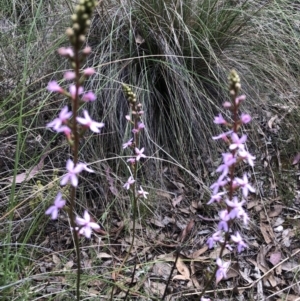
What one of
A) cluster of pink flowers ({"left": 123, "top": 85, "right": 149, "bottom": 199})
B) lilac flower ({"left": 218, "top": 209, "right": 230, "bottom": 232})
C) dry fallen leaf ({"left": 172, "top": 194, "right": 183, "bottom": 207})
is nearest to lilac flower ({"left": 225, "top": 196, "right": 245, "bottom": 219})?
lilac flower ({"left": 218, "top": 209, "right": 230, "bottom": 232})

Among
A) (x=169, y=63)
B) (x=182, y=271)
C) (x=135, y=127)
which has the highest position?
(x=135, y=127)

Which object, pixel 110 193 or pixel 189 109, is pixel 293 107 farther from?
pixel 110 193

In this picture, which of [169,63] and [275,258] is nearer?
[275,258]

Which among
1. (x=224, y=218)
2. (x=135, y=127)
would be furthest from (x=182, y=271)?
(x=224, y=218)

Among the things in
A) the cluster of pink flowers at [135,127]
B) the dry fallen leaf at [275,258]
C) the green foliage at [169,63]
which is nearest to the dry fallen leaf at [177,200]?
the green foliage at [169,63]

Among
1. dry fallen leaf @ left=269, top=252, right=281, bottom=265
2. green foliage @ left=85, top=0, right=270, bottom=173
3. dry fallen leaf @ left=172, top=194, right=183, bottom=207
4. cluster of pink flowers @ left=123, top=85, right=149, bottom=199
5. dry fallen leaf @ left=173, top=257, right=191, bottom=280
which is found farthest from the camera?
green foliage @ left=85, top=0, right=270, bottom=173

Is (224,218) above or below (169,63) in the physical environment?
above

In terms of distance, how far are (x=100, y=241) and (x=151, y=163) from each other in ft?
2.38

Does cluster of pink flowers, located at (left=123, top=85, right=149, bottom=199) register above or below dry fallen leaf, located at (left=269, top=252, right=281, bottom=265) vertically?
above

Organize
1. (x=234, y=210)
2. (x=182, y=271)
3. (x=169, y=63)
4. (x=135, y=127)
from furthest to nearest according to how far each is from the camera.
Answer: (x=169, y=63) → (x=182, y=271) → (x=135, y=127) → (x=234, y=210)

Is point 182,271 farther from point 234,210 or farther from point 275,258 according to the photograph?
point 234,210

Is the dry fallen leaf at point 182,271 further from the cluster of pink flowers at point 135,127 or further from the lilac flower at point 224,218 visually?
the lilac flower at point 224,218

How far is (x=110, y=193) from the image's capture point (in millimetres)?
3131

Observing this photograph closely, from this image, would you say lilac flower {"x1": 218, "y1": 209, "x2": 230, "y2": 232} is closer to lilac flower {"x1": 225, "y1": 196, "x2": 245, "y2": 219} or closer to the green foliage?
lilac flower {"x1": 225, "y1": 196, "x2": 245, "y2": 219}
